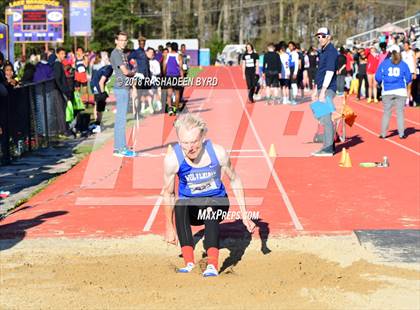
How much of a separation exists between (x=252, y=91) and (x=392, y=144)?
12030 millimetres

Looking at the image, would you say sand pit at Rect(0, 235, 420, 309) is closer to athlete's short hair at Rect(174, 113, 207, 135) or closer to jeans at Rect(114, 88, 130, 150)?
athlete's short hair at Rect(174, 113, 207, 135)

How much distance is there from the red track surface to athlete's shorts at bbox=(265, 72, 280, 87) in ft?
23.8

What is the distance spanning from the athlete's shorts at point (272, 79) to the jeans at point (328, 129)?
11.5m

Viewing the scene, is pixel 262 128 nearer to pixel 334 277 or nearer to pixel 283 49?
pixel 283 49

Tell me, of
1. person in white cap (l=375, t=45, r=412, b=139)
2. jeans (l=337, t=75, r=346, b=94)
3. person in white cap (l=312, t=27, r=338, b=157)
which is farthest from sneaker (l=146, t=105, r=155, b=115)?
person in white cap (l=312, t=27, r=338, b=157)

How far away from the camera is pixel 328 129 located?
14711mm

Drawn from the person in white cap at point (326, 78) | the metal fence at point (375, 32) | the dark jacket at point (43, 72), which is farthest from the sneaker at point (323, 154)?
the metal fence at point (375, 32)

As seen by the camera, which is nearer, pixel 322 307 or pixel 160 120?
pixel 322 307

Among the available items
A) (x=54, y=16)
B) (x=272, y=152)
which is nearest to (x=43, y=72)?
(x=272, y=152)

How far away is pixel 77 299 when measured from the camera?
6.36 metres

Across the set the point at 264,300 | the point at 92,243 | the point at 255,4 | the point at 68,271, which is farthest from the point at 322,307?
the point at 255,4

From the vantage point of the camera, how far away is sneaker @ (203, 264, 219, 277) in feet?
22.7

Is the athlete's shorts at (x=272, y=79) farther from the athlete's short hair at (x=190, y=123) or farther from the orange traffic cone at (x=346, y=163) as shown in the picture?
the athlete's short hair at (x=190, y=123)

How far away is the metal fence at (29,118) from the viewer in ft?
46.4
